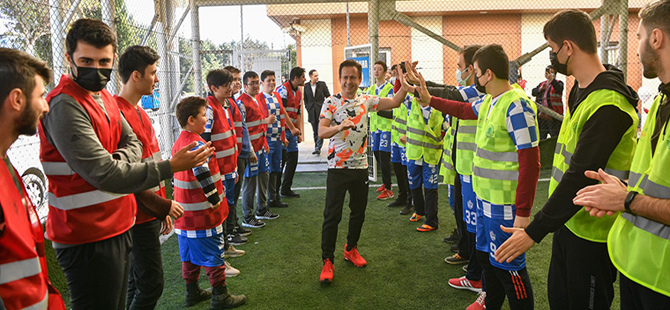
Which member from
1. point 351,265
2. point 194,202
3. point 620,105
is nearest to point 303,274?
point 351,265

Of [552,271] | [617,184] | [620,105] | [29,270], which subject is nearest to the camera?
[29,270]

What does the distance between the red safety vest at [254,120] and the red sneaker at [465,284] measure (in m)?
2.89

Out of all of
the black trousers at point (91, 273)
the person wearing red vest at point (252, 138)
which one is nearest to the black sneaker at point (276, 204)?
the person wearing red vest at point (252, 138)

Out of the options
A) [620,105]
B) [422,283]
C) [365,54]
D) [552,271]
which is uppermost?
[365,54]

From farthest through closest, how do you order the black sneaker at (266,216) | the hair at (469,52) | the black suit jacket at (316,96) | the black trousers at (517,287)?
the black suit jacket at (316,96) → the black sneaker at (266,216) → the hair at (469,52) → the black trousers at (517,287)

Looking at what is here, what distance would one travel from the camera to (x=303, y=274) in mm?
4234

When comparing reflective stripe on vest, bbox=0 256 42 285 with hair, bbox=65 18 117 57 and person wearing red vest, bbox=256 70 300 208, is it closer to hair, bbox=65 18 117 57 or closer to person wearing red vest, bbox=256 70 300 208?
hair, bbox=65 18 117 57

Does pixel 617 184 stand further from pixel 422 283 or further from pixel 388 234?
pixel 388 234

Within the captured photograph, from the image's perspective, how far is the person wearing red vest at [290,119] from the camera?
7.27 m

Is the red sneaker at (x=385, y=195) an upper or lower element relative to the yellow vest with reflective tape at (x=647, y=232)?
lower

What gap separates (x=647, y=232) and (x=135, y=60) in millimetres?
2626

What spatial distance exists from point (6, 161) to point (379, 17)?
259 inches

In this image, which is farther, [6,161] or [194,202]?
[194,202]

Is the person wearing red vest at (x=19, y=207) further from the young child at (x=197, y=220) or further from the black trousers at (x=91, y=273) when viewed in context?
the young child at (x=197, y=220)
